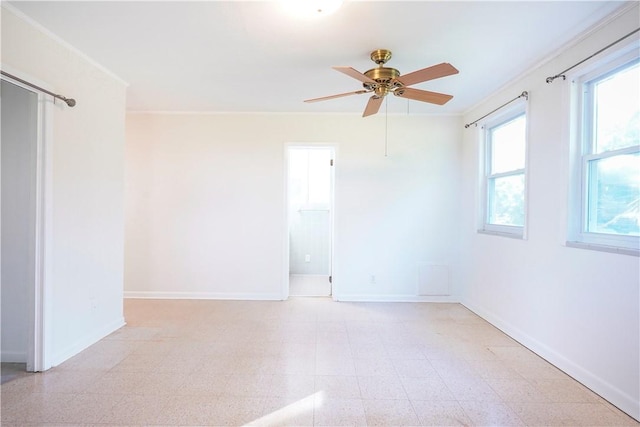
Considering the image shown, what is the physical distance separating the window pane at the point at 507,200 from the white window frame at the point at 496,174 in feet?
0.13

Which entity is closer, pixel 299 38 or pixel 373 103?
pixel 299 38

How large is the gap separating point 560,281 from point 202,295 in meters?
3.84

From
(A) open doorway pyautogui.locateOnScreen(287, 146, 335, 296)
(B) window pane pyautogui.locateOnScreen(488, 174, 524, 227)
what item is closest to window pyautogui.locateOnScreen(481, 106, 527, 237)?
(B) window pane pyautogui.locateOnScreen(488, 174, 524, 227)

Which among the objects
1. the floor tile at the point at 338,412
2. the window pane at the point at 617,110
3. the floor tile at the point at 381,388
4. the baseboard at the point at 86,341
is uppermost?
the window pane at the point at 617,110

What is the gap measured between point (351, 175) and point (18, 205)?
10.6 feet

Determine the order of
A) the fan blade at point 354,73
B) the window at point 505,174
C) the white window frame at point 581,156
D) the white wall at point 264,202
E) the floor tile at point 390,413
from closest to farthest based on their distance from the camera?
1. the floor tile at point 390,413
2. the fan blade at point 354,73
3. the white window frame at point 581,156
4. the window at point 505,174
5. the white wall at point 264,202

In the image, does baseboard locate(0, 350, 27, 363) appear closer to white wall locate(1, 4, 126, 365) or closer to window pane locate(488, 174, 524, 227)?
white wall locate(1, 4, 126, 365)

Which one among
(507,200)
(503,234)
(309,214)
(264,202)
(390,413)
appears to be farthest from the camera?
(309,214)

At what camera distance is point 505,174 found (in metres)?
3.18

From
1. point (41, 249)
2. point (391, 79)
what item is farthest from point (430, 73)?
point (41, 249)

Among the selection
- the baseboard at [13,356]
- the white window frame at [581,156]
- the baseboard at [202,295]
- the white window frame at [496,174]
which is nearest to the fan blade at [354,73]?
the white window frame at [581,156]

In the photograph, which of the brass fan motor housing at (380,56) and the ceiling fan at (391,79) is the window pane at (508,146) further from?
the brass fan motor housing at (380,56)

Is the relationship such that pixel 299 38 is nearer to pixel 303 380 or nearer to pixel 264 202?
pixel 264 202

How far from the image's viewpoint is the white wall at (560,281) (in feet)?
5.98
